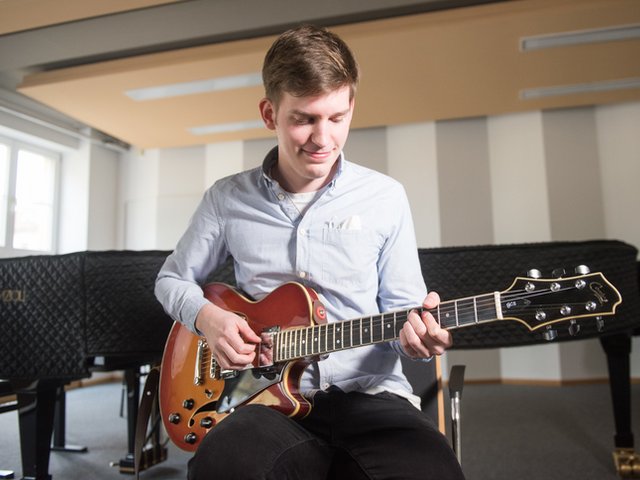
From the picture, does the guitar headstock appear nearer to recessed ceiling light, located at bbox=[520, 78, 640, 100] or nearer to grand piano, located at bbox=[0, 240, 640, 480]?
grand piano, located at bbox=[0, 240, 640, 480]

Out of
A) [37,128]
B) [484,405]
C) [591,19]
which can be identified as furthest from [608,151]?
[37,128]

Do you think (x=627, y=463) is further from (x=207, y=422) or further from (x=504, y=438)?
(x=207, y=422)

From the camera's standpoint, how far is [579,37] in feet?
14.0

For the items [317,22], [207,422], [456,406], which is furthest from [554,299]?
[317,22]

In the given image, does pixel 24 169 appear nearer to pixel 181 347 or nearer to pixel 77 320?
pixel 77 320

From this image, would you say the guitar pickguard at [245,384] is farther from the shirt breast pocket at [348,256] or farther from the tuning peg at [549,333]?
the tuning peg at [549,333]

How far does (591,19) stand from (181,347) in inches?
157

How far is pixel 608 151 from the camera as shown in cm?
555

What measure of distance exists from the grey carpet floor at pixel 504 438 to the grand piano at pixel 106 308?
68cm

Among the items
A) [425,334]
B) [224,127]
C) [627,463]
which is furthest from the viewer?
[224,127]

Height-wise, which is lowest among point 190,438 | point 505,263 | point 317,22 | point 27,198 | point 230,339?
point 190,438

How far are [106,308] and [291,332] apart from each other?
1222mm

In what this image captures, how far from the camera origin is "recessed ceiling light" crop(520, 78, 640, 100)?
5.03 metres

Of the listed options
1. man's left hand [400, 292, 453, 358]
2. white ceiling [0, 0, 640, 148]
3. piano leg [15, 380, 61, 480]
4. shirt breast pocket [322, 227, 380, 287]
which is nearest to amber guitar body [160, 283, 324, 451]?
shirt breast pocket [322, 227, 380, 287]
